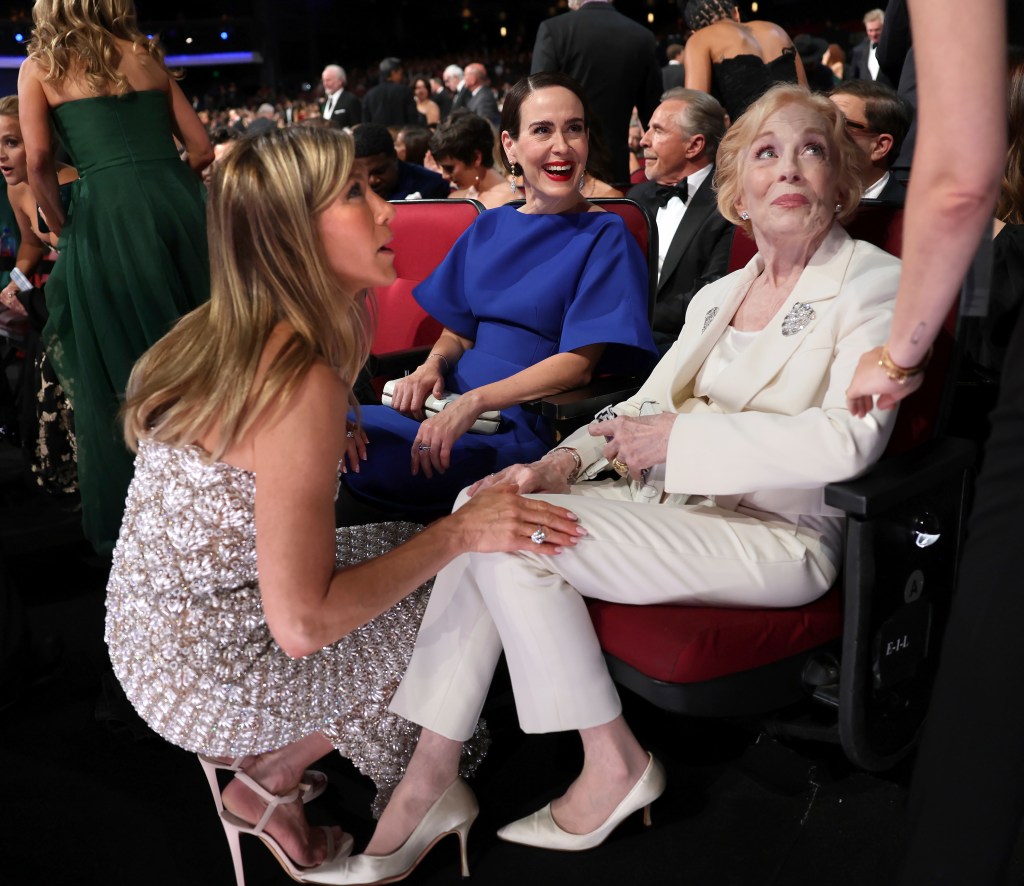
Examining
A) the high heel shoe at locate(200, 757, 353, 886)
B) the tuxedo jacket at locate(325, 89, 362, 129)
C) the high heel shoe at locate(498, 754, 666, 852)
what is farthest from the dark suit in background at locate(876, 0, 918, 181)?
the tuxedo jacket at locate(325, 89, 362, 129)

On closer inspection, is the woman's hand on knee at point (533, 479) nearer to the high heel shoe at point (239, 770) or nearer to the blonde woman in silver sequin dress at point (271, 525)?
the blonde woman in silver sequin dress at point (271, 525)

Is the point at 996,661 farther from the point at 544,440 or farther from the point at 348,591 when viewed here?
the point at 544,440

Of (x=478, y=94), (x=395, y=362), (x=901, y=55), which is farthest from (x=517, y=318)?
(x=478, y=94)

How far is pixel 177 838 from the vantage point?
204 cm

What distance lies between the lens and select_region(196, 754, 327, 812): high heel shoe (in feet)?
5.93

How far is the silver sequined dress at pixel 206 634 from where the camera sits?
1654 millimetres

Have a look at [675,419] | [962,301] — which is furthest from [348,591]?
[962,301]

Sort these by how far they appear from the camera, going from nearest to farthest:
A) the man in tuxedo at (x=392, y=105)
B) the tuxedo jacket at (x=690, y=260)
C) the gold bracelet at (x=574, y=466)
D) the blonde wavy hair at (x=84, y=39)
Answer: the gold bracelet at (x=574, y=466)
the blonde wavy hair at (x=84, y=39)
the tuxedo jacket at (x=690, y=260)
the man in tuxedo at (x=392, y=105)

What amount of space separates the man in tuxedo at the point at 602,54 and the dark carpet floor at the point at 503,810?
9.87 feet

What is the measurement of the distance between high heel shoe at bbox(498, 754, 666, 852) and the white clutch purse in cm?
84

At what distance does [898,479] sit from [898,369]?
0.26 meters

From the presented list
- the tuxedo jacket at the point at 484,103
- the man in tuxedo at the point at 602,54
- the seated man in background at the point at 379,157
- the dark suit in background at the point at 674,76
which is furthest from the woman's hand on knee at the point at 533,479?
the tuxedo jacket at the point at 484,103

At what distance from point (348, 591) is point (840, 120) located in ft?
3.96

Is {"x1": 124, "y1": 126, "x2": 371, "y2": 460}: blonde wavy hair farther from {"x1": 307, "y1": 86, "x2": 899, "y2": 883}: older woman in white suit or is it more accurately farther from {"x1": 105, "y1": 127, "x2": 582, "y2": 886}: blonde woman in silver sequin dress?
{"x1": 307, "y1": 86, "x2": 899, "y2": 883}: older woman in white suit
